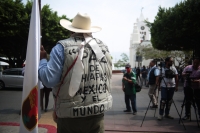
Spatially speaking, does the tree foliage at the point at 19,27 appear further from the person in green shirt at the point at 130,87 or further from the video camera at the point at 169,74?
the video camera at the point at 169,74

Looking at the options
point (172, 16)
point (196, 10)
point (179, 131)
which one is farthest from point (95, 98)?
point (172, 16)

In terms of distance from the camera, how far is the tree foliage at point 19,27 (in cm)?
1910

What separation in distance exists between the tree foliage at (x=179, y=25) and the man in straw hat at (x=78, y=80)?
16.7m

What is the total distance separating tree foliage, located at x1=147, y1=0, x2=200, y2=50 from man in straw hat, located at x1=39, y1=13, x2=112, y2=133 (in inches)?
657

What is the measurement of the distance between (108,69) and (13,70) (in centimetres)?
1354

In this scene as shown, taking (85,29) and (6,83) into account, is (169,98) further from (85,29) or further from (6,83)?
(6,83)

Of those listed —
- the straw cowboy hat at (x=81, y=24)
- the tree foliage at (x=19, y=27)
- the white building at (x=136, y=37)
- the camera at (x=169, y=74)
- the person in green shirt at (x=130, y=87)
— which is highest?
the white building at (x=136, y=37)

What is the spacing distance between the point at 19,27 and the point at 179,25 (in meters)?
14.9

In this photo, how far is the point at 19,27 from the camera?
1975 centimetres

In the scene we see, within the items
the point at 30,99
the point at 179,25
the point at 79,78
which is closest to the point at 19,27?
the point at 179,25

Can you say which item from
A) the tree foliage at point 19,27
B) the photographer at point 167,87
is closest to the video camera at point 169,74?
the photographer at point 167,87

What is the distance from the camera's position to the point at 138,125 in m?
5.72

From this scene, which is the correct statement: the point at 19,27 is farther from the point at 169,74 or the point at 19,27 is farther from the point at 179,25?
the point at 169,74

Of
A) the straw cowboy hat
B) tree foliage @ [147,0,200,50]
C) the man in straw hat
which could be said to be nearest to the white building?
tree foliage @ [147,0,200,50]
